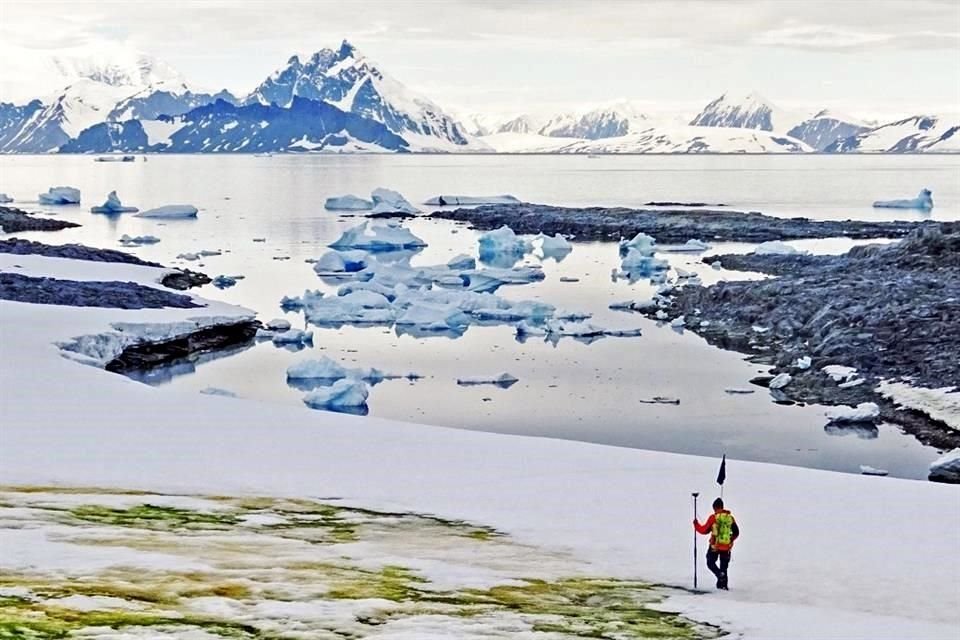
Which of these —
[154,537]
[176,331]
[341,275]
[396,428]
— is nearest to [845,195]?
[341,275]

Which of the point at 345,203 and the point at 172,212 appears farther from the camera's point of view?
the point at 345,203

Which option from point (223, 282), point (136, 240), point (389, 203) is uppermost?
point (389, 203)

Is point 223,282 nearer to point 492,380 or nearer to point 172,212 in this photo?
point 492,380

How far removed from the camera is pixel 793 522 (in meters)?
16.4

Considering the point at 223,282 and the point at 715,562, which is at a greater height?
the point at 223,282

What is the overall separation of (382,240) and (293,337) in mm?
30984

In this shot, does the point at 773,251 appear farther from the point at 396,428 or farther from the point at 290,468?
the point at 290,468

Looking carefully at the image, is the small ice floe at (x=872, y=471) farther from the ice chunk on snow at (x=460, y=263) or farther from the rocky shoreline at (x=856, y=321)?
the ice chunk on snow at (x=460, y=263)

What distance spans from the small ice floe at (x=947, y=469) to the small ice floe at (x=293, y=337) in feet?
67.3

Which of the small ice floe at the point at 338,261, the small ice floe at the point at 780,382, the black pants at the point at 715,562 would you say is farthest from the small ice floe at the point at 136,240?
the black pants at the point at 715,562

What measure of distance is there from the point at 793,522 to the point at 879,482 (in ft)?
9.85

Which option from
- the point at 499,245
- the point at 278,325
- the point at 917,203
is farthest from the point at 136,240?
the point at 917,203

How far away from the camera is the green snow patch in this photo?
10.1 m

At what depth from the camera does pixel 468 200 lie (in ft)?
379
